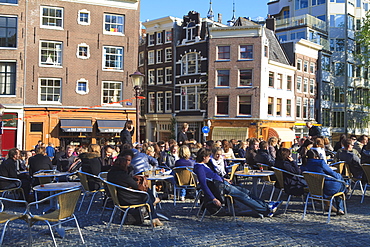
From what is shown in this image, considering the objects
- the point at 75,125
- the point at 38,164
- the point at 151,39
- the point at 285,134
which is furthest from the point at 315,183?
the point at 151,39

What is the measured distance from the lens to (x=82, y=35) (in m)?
26.6

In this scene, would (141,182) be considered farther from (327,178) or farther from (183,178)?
(327,178)

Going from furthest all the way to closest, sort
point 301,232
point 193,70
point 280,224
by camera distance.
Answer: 1. point 193,70
2. point 280,224
3. point 301,232

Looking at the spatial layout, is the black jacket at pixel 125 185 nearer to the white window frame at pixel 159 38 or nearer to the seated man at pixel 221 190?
the seated man at pixel 221 190

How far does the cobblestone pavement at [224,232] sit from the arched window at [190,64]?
28965 millimetres

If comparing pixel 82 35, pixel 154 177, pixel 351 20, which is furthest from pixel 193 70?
pixel 154 177

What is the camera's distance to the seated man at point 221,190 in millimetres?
7132

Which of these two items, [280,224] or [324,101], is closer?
[280,224]

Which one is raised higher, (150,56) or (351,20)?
(351,20)

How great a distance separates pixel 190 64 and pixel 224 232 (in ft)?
102

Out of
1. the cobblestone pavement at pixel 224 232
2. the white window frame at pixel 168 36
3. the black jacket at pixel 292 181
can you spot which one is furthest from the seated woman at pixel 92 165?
the white window frame at pixel 168 36

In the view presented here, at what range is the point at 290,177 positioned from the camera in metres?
8.05

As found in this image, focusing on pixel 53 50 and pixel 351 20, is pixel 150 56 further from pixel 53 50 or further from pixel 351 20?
pixel 351 20

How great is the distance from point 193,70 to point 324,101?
49.1 ft
